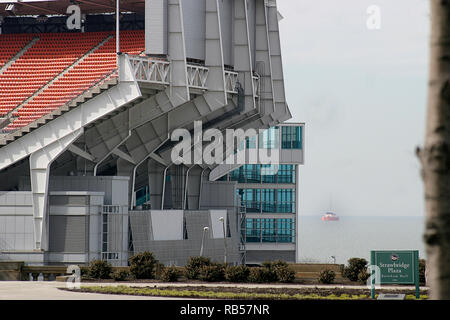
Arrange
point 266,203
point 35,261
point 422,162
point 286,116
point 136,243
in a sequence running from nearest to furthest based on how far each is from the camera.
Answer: point 422,162
point 35,261
point 136,243
point 286,116
point 266,203

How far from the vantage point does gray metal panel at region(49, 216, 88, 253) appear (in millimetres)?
52688

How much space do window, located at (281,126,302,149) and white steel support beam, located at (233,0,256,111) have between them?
40.4 metres

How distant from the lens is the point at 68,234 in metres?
52.9

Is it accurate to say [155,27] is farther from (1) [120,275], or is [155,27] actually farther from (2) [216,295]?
(2) [216,295]

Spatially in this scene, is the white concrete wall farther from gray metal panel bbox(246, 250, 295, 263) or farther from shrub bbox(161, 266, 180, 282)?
gray metal panel bbox(246, 250, 295, 263)

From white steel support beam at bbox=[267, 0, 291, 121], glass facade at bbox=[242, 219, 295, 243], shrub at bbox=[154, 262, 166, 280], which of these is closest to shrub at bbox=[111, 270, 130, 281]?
shrub at bbox=[154, 262, 166, 280]

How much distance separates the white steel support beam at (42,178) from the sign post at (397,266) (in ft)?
95.7

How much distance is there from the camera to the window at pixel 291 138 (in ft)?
347

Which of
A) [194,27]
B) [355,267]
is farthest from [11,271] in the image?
[194,27]

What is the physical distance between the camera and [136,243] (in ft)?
192

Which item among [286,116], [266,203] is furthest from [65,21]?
[266,203]
